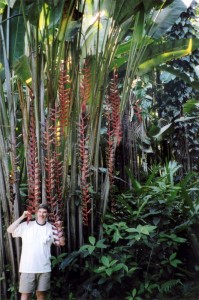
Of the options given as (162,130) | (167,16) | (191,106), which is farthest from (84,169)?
(162,130)

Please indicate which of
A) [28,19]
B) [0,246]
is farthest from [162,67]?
Answer: [0,246]

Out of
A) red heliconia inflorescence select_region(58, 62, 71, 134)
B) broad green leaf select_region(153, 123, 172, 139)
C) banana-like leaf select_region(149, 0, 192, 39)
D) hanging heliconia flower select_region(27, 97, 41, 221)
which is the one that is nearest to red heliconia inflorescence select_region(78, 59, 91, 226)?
red heliconia inflorescence select_region(58, 62, 71, 134)

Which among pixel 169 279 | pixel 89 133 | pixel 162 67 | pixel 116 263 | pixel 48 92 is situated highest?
pixel 162 67

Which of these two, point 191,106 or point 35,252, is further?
point 191,106

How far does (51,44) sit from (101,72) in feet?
1.59

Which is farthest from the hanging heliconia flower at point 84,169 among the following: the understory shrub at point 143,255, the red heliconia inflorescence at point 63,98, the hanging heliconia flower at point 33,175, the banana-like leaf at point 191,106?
the banana-like leaf at point 191,106

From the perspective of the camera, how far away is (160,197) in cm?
373

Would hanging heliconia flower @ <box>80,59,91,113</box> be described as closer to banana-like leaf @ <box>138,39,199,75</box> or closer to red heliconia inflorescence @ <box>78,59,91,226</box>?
red heliconia inflorescence @ <box>78,59,91,226</box>

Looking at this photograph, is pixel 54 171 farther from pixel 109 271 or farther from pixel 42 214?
pixel 109 271

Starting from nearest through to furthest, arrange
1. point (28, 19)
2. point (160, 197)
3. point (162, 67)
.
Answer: point (28, 19), point (160, 197), point (162, 67)

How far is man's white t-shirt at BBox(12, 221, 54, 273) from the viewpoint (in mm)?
2971

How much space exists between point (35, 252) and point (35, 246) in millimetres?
43

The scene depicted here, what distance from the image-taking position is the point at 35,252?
2.96 meters

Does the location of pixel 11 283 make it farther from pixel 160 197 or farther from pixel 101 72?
pixel 101 72
